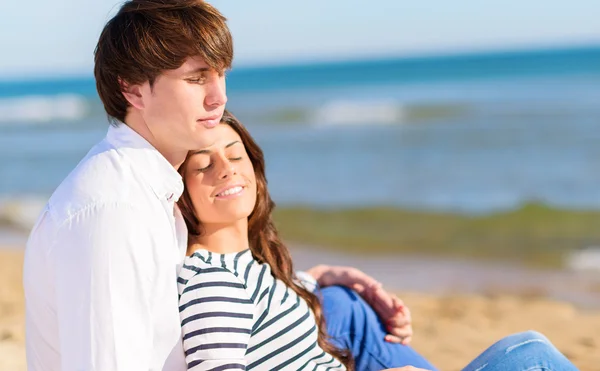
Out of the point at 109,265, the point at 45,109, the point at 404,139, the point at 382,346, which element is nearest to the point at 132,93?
the point at 109,265

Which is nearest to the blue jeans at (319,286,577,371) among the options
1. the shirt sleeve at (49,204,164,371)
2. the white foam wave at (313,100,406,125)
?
the shirt sleeve at (49,204,164,371)

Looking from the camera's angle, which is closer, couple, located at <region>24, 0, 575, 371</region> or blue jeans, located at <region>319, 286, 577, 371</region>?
couple, located at <region>24, 0, 575, 371</region>

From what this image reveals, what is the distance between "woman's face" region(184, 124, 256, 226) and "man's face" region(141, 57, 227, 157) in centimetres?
36

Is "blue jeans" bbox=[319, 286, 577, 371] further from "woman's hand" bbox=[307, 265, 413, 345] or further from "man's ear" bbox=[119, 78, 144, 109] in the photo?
"man's ear" bbox=[119, 78, 144, 109]

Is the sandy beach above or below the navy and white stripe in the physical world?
below

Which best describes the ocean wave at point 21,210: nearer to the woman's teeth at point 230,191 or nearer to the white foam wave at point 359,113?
the woman's teeth at point 230,191

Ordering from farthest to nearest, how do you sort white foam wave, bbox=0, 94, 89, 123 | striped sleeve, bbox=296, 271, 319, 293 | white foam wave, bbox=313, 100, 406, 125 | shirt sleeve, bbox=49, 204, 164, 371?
white foam wave, bbox=0, 94, 89, 123, white foam wave, bbox=313, 100, 406, 125, striped sleeve, bbox=296, 271, 319, 293, shirt sleeve, bbox=49, 204, 164, 371

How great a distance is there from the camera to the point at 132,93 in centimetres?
235

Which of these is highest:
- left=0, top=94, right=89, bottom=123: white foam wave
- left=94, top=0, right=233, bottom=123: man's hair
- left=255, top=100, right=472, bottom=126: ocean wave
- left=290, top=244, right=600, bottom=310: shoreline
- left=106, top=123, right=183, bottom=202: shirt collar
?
left=0, top=94, right=89, bottom=123: white foam wave

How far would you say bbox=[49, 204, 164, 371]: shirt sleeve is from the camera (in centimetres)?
206

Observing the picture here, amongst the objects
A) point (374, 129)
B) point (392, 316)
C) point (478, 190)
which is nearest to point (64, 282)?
point (392, 316)

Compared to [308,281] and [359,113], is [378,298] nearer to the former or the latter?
[308,281]

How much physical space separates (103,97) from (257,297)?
2.70 feet

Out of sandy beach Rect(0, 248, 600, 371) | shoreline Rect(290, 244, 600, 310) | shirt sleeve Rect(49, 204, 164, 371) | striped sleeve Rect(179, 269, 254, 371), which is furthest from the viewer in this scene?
shoreline Rect(290, 244, 600, 310)
